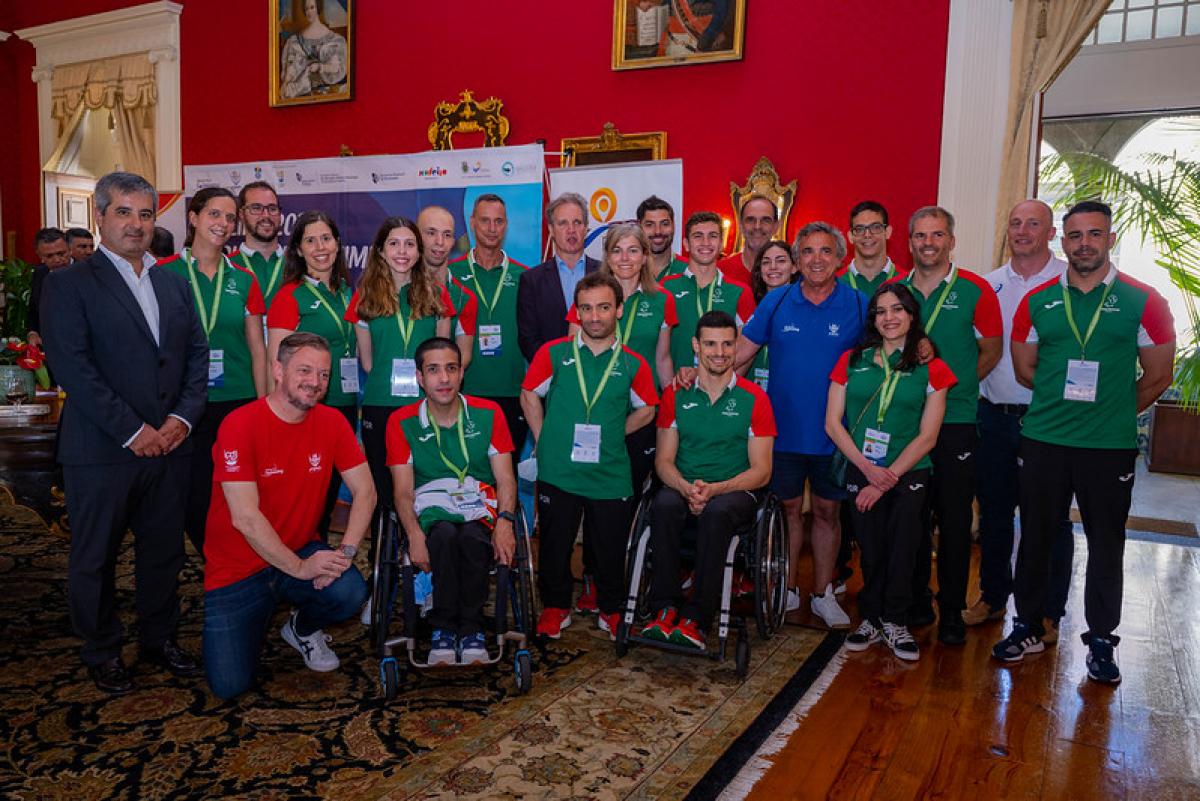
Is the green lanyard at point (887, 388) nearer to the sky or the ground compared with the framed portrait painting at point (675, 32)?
nearer to the ground

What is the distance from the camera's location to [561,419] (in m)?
3.19

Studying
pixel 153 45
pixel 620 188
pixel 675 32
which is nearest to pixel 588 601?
pixel 620 188

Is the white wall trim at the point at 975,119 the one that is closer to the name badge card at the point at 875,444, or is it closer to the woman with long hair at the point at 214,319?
the name badge card at the point at 875,444

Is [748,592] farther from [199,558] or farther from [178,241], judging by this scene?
[178,241]

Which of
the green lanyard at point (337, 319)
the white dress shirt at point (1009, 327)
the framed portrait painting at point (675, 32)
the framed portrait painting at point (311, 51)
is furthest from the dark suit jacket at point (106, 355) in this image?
the framed portrait painting at point (311, 51)

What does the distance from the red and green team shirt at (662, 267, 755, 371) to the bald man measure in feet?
3.20

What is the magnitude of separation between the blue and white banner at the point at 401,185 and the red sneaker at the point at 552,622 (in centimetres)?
221

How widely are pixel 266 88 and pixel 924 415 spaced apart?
676 centimetres

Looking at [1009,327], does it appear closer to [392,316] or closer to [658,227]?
[658,227]

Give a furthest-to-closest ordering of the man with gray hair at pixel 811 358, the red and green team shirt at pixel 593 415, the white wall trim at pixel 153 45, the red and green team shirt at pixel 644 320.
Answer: the white wall trim at pixel 153 45
the red and green team shirt at pixel 644 320
the man with gray hair at pixel 811 358
the red and green team shirt at pixel 593 415

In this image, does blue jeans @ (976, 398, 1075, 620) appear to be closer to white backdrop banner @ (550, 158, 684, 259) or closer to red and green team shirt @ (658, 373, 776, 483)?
red and green team shirt @ (658, 373, 776, 483)

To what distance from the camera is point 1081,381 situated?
288 centimetres

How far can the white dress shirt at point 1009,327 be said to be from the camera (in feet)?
11.1

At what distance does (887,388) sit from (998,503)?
75 cm
